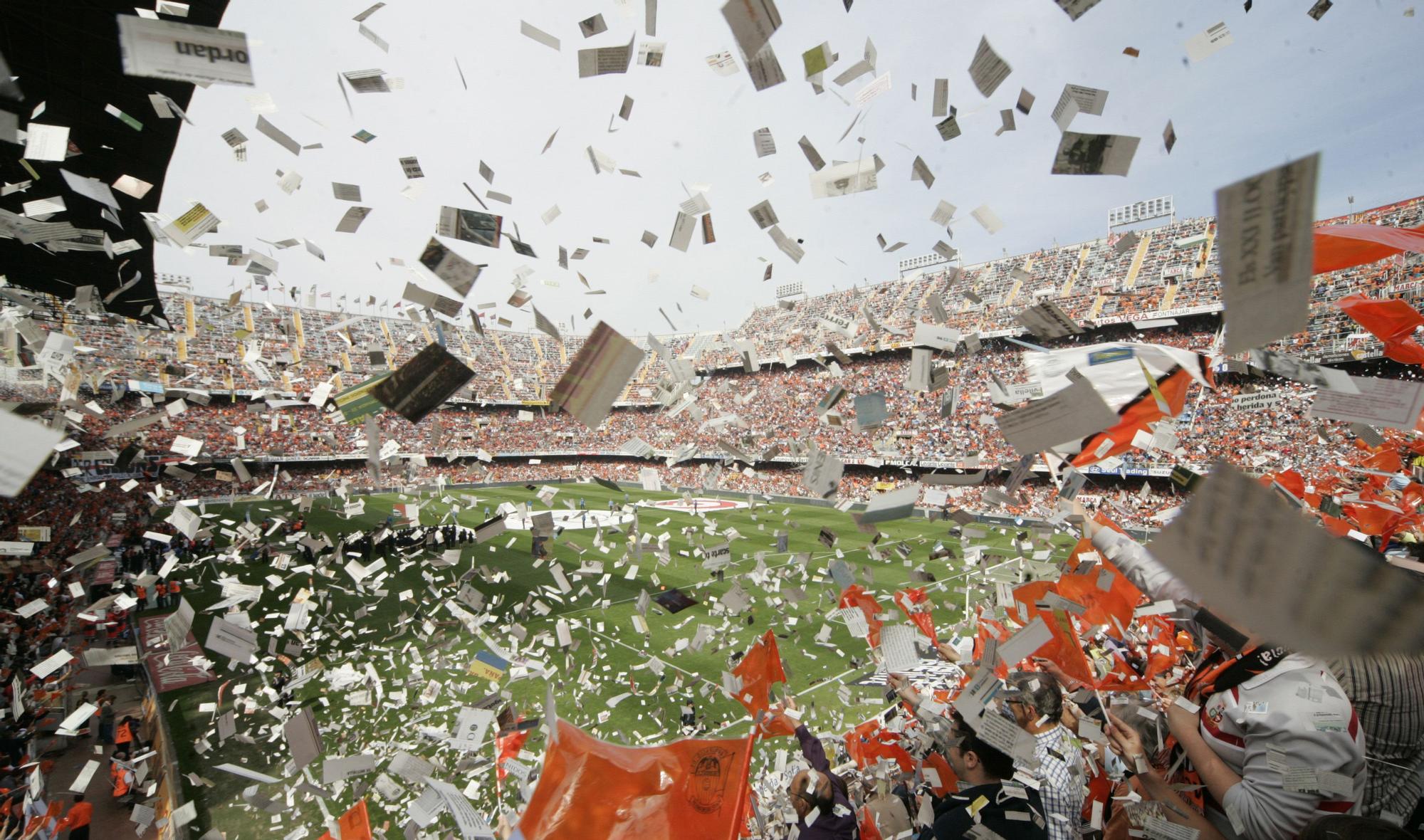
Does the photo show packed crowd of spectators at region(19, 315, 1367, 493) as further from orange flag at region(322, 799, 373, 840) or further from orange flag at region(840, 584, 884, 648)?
orange flag at region(322, 799, 373, 840)

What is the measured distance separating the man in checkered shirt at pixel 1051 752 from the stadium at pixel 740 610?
2cm

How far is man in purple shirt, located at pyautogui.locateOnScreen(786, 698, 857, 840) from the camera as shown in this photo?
9.99 feet

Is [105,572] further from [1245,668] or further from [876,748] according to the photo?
[1245,668]

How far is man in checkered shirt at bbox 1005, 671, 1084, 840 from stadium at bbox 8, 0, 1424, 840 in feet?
0.07

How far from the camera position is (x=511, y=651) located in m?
9.63

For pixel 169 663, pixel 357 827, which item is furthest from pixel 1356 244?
pixel 169 663

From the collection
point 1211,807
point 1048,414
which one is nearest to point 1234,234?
point 1048,414

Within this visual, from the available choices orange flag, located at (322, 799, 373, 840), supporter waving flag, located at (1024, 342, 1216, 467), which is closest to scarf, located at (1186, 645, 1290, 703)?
supporter waving flag, located at (1024, 342, 1216, 467)

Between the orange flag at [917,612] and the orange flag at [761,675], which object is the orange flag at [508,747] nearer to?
the orange flag at [761,675]

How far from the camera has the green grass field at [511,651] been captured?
6594 millimetres

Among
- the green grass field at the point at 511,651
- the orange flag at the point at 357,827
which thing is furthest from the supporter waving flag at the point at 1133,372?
the orange flag at the point at 357,827

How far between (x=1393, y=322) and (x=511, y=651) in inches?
411

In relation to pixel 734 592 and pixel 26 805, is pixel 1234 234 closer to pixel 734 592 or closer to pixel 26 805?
pixel 734 592

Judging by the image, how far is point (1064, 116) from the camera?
392cm
